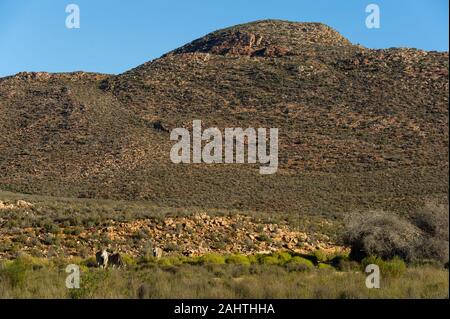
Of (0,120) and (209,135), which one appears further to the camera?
(0,120)

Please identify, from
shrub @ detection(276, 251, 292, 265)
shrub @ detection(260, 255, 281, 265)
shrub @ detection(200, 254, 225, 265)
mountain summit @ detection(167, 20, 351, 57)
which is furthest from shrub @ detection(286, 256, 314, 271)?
mountain summit @ detection(167, 20, 351, 57)

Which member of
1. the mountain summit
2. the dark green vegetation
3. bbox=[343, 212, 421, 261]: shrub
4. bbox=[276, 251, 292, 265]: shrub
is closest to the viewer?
bbox=[343, 212, 421, 261]: shrub

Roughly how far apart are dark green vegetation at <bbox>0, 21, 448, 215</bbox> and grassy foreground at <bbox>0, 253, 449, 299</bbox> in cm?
1826

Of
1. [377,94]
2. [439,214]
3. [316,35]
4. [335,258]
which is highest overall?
[316,35]

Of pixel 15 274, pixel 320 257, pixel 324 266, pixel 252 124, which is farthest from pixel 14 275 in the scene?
pixel 252 124

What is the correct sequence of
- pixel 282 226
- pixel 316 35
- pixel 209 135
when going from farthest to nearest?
pixel 316 35
pixel 209 135
pixel 282 226

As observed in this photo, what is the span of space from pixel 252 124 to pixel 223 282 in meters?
38.4

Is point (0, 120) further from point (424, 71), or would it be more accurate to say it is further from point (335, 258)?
point (335, 258)

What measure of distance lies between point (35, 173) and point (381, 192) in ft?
Result: 93.5

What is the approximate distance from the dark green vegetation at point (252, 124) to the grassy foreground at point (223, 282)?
1826 centimetres

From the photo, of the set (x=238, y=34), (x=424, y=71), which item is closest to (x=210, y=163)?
(x=424, y=71)

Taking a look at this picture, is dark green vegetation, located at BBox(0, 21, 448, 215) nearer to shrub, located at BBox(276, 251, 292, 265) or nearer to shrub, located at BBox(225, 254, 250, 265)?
shrub, located at BBox(276, 251, 292, 265)

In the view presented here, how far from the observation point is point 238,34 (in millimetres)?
77438

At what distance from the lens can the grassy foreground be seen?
36.9ft
